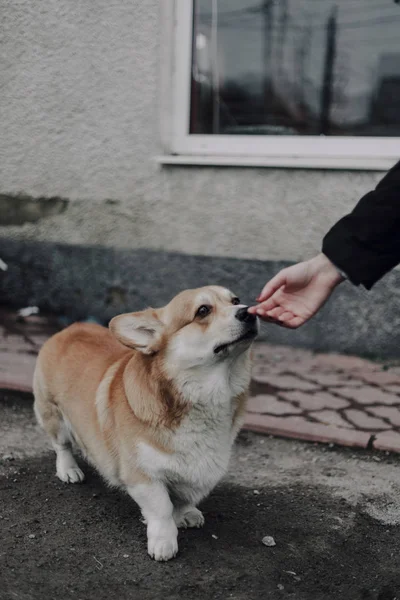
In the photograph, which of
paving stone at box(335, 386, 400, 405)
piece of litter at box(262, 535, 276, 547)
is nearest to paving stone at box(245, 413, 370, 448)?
paving stone at box(335, 386, 400, 405)

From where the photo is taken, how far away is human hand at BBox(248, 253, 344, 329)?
2.01m

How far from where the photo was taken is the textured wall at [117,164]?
509cm

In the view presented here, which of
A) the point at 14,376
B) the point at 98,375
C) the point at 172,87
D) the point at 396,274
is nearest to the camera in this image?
the point at 98,375

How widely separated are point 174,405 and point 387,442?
158 centimetres

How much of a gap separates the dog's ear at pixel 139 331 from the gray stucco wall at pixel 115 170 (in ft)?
9.01

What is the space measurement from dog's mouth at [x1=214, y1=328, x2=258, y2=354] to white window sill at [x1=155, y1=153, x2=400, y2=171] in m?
2.83

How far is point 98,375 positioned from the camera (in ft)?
9.23

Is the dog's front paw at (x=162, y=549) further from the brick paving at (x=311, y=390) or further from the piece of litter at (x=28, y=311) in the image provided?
the piece of litter at (x=28, y=311)

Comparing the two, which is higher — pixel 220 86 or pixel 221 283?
pixel 220 86

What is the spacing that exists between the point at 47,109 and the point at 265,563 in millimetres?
4252

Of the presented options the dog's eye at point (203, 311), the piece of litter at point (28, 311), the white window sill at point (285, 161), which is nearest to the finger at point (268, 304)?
the dog's eye at point (203, 311)

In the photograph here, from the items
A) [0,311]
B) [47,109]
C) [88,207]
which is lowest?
[0,311]

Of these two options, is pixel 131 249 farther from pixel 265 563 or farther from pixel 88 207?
pixel 265 563

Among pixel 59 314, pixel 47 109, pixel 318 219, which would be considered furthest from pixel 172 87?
pixel 59 314
